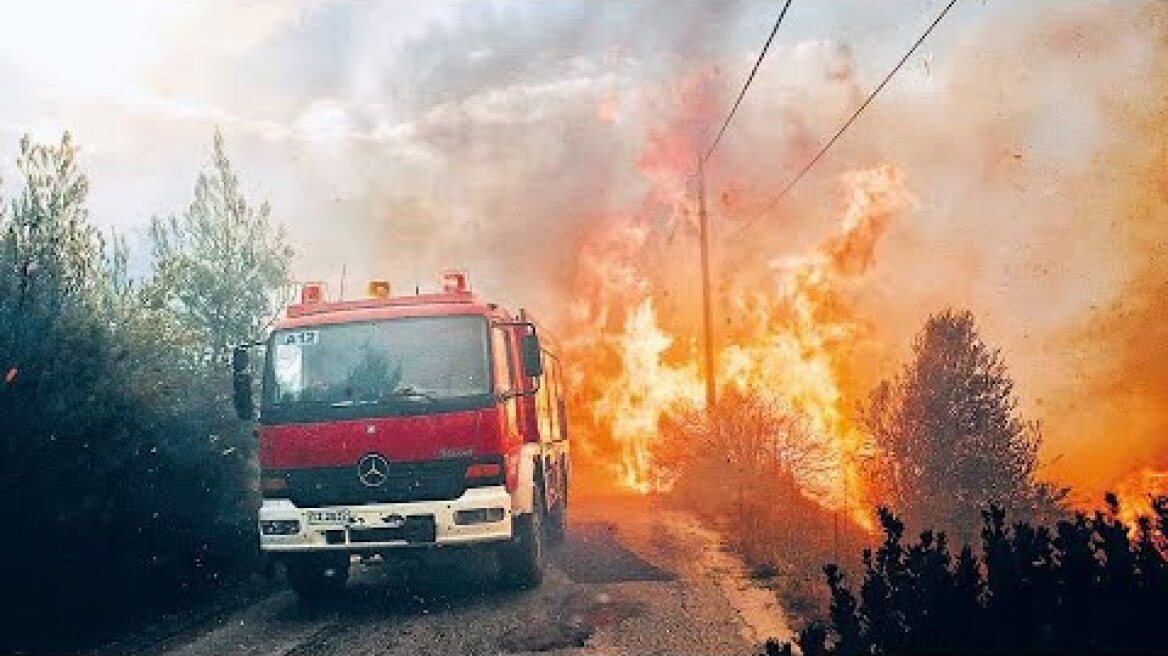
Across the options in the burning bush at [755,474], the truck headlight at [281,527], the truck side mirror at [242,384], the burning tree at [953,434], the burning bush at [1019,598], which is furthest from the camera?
the burning tree at [953,434]

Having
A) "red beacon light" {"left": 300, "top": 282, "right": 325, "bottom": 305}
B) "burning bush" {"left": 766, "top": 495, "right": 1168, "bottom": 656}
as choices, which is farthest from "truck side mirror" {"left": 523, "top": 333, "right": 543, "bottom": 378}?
"burning bush" {"left": 766, "top": 495, "right": 1168, "bottom": 656}

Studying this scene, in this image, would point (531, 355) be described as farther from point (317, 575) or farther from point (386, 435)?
point (317, 575)

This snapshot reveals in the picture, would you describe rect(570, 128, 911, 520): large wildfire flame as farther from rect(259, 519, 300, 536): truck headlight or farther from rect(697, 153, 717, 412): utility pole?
rect(259, 519, 300, 536): truck headlight

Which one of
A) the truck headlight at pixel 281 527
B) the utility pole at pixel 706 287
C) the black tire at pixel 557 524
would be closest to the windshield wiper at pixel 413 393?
the truck headlight at pixel 281 527

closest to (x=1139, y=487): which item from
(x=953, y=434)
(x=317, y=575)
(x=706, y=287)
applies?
(x=953, y=434)

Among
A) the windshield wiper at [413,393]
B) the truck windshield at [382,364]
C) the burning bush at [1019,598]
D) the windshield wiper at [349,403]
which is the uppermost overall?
the truck windshield at [382,364]

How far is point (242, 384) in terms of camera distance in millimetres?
8812

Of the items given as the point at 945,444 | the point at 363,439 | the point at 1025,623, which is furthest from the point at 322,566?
the point at 945,444

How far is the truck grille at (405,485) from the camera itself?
27.2 ft

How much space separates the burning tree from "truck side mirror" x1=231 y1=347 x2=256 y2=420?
26803mm

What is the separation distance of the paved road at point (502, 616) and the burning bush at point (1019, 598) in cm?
194

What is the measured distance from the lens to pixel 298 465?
27.6 ft

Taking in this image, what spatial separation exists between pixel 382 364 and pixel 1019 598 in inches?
239

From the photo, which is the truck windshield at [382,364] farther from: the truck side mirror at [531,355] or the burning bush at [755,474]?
the burning bush at [755,474]
